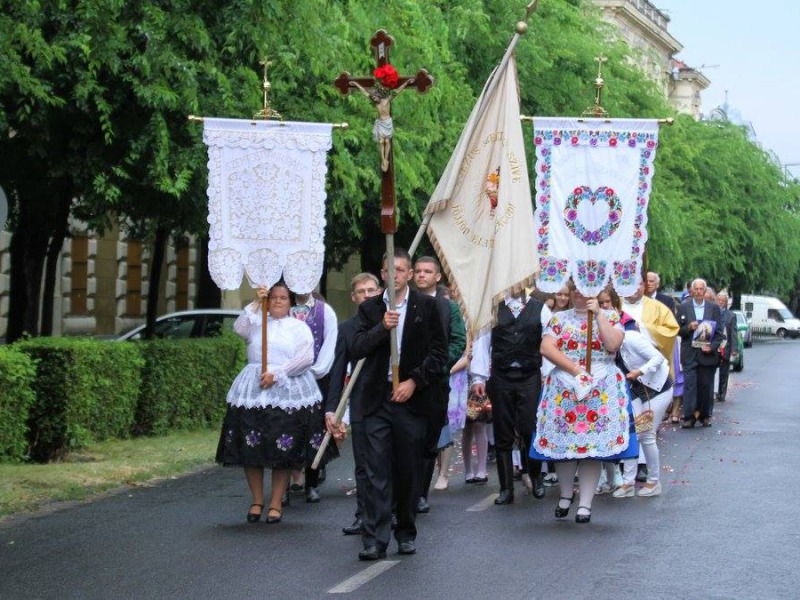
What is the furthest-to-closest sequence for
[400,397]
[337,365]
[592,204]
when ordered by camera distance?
[592,204]
[337,365]
[400,397]

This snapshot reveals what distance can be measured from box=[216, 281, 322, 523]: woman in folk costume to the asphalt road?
14.7 inches

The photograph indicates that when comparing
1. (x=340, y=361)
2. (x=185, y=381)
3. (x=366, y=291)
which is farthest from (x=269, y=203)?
(x=185, y=381)

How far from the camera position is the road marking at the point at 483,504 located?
1223 centimetres

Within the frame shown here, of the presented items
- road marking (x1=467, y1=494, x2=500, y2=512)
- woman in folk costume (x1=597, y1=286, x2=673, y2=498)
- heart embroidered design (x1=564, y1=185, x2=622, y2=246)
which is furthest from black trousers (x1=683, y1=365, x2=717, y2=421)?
heart embroidered design (x1=564, y1=185, x2=622, y2=246)

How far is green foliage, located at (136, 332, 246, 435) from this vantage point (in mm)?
17688

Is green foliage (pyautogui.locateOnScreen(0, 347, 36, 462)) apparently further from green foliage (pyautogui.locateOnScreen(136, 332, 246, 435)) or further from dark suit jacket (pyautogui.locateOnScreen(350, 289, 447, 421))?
dark suit jacket (pyautogui.locateOnScreen(350, 289, 447, 421))

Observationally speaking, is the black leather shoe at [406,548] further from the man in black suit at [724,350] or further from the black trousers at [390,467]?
the man in black suit at [724,350]

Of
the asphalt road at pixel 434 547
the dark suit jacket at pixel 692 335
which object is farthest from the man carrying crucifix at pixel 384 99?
the dark suit jacket at pixel 692 335

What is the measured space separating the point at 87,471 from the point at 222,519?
2877 millimetres

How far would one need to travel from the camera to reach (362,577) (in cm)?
905

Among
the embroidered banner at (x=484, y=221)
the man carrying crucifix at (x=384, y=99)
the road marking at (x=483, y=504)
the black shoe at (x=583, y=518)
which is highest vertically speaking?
the man carrying crucifix at (x=384, y=99)

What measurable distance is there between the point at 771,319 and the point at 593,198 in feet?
237

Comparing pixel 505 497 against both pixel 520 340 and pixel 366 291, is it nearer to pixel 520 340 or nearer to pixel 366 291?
pixel 520 340

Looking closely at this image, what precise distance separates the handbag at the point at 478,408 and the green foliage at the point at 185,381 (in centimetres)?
493
